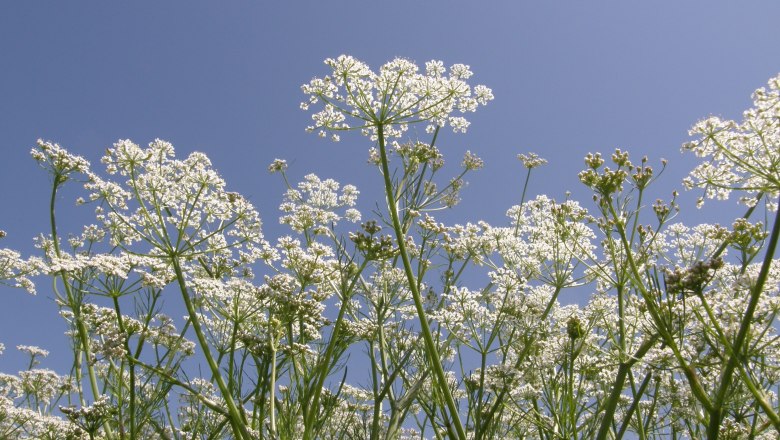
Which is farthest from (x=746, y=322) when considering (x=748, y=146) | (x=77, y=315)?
(x=77, y=315)

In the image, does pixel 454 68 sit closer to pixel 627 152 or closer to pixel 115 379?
pixel 627 152

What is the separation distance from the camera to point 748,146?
4422 mm

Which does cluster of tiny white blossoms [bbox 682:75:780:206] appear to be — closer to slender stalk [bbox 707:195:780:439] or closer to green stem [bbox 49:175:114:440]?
slender stalk [bbox 707:195:780:439]

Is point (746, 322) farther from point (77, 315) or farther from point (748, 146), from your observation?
point (77, 315)

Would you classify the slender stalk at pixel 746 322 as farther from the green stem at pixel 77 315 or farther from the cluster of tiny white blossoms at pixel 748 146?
the green stem at pixel 77 315

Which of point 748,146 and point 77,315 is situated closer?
point 748,146

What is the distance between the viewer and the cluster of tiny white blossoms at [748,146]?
4250 mm

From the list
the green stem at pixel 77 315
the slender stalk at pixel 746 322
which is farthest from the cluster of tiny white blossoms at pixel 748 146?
the green stem at pixel 77 315

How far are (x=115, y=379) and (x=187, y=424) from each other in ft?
4.21

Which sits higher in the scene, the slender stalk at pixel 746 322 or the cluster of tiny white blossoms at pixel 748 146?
the cluster of tiny white blossoms at pixel 748 146

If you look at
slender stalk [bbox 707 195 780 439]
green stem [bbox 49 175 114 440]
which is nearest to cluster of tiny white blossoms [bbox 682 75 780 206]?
slender stalk [bbox 707 195 780 439]

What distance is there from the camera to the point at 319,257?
6.75 meters

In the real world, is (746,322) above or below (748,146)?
below

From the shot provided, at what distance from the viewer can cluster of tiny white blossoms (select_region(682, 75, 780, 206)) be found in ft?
13.9
